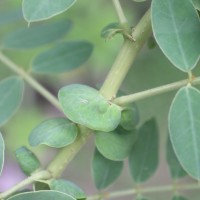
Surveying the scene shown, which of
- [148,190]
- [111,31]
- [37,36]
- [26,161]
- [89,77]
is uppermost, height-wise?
[89,77]

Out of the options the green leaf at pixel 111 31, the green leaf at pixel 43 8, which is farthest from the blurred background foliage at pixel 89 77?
the green leaf at pixel 43 8

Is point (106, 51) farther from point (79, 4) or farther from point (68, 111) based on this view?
point (68, 111)

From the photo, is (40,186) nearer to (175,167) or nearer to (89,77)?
(175,167)

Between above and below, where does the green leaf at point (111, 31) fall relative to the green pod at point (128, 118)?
above

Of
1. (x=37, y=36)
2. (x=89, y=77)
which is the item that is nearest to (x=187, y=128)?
(x=37, y=36)

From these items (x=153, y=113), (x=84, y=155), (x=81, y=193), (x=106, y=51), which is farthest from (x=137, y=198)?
(x=84, y=155)

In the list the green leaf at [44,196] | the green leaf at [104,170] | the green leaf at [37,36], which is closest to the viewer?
the green leaf at [44,196]

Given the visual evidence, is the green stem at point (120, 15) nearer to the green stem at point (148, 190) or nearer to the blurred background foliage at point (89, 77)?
the green stem at point (148, 190)
